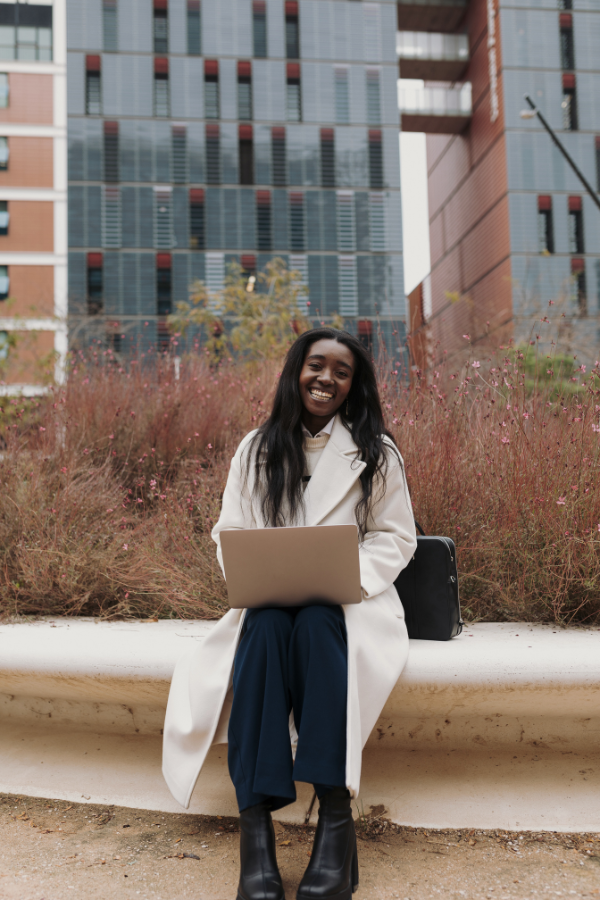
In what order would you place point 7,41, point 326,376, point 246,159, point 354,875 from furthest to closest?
point 7,41, point 246,159, point 326,376, point 354,875

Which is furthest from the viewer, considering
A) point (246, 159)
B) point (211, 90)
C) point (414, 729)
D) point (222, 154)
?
point (246, 159)

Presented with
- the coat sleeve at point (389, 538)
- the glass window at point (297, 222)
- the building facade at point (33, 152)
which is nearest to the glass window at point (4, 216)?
the building facade at point (33, 152)

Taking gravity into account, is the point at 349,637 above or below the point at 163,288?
below

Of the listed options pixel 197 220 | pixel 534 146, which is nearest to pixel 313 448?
pixel 197 220

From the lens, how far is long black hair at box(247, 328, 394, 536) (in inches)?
95.3

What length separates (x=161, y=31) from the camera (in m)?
28.6

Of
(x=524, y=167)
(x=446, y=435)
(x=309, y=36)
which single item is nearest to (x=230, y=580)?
(x=446, y=435)

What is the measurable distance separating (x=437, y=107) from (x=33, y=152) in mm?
18141

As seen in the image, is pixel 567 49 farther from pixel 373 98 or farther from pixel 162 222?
pixel 162 222

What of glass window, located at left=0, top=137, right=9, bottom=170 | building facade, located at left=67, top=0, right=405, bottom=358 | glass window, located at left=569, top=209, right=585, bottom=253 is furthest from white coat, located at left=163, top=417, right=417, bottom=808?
glass window, located at left=0, top=137, right=9, bottom=170

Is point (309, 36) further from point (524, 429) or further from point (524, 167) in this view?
point (524, 429)

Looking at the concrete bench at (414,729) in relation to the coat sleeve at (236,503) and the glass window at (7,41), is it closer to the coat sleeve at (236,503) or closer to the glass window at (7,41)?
the coat sleeve at (236,503)

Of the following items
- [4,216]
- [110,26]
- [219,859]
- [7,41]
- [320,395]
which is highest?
[7,41]

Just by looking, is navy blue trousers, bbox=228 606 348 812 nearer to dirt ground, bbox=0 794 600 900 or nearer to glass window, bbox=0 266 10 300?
dirt ground, bbox=0 794 600 900
